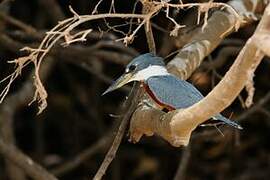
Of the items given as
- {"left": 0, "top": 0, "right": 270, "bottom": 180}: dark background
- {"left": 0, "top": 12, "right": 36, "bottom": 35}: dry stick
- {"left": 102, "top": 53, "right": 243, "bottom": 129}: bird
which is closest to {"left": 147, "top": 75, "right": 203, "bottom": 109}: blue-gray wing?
{"left": 102, "top": 53, "right": 243, "bottom": 129}: bird

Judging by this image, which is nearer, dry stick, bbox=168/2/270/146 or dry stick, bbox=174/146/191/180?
dry stick, bbox=168/2/270/146

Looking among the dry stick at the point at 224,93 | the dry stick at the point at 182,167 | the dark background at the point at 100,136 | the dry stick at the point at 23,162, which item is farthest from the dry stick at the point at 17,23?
the dry stick at the point at 224,93

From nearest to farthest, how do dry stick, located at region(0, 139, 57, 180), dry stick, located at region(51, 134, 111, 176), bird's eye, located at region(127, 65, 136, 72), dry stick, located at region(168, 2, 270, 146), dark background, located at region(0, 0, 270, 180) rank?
dry stick, located at region(168, 2, 270, 146) < bird's eye, located at region(127, 65, 136, 72) < dry stick, located at region(0, 139, 57, 180) < dry stick, located at region(51, 134, 111, 176) < dark background, located at region(0, 0, 270, 180)

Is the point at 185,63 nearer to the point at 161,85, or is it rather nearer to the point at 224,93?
the point at 161,85

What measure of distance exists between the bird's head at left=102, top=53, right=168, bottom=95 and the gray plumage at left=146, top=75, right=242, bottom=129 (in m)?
0.01

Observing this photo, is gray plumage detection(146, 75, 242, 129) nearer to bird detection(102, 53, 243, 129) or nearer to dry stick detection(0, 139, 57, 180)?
bird detection(102, 53, 243, 129)

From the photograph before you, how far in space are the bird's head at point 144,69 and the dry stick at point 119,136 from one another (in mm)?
68

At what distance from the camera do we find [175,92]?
1333 millimetres

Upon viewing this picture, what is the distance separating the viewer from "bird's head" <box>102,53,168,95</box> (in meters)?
1.38

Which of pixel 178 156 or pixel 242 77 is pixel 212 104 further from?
pixel 178 156

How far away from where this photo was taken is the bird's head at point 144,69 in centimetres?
138

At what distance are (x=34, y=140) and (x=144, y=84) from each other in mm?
1719

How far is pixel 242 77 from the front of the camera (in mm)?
967

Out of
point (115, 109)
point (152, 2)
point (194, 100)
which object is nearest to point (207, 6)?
point (152, 2)
